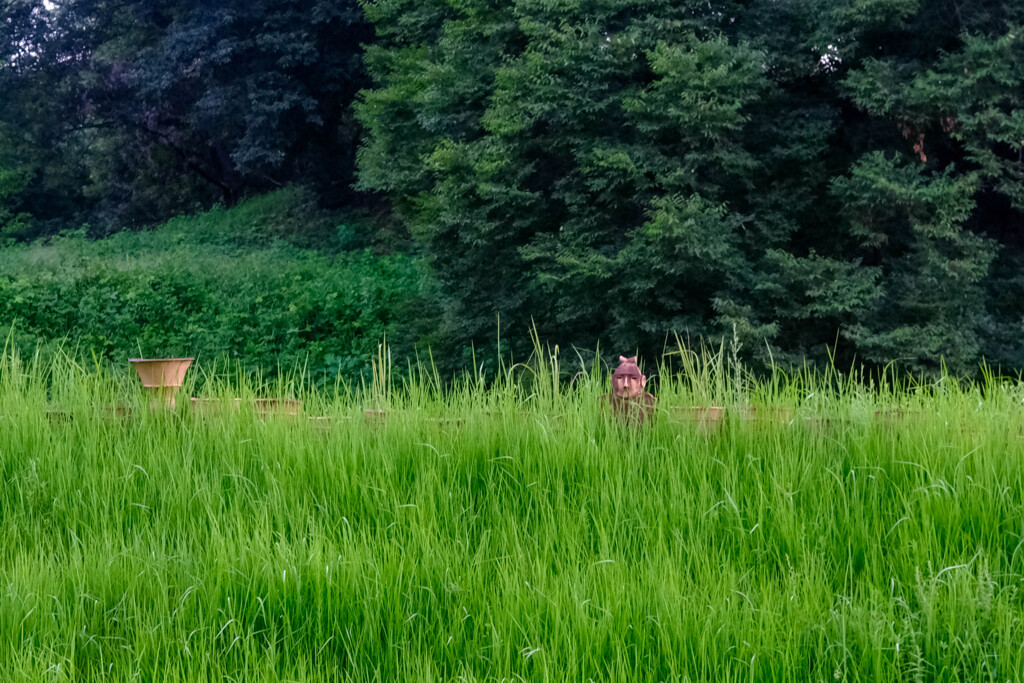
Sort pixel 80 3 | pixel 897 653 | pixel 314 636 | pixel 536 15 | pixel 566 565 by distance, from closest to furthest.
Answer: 1. pixel 897 653
2. pixel 314 636
3. pixel 566 565
4. pixel 536 15
5. pixel 80 3

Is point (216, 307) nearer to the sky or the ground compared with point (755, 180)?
nearer to the ground

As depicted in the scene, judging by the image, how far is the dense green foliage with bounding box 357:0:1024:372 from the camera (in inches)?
317

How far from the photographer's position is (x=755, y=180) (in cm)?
937

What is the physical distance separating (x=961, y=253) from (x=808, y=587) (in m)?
6.99

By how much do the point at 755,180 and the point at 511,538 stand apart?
7.51 m

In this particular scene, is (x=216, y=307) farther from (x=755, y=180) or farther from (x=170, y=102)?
(x=170, y=102)

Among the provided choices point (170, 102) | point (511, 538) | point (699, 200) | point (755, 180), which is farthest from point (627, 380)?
point (170, 102)

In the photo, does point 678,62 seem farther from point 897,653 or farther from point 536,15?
point 897,653

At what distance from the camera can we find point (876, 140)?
29.3 ft

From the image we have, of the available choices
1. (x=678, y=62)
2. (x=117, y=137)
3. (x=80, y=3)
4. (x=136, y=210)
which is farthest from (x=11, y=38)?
(x=678, y=62)

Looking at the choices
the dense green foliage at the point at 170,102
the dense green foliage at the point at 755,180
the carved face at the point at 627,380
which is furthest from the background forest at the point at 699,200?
the dense green foliage at the point at 170,102

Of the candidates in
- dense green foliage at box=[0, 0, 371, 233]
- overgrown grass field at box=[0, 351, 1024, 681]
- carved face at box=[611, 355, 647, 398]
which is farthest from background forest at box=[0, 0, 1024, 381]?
dense green foliage at box=[0, 0, 371, 233]

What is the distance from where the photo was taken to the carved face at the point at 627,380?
11.4 feet

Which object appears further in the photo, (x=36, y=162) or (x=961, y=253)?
(x=36, y=162)
